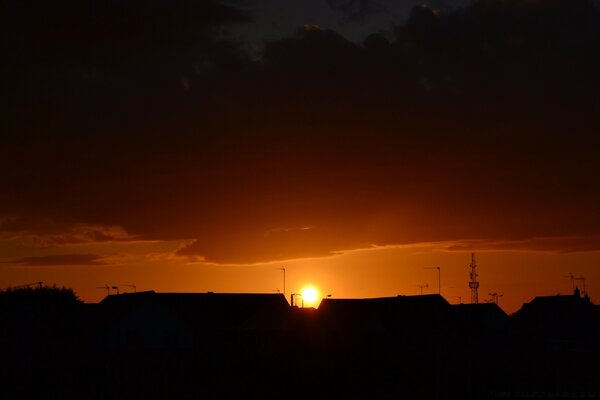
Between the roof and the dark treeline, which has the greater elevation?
the roof

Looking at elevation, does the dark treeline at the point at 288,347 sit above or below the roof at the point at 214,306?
below

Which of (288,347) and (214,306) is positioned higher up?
(214,306)

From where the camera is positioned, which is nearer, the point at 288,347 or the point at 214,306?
the point at 288,347

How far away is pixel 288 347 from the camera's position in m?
56.7

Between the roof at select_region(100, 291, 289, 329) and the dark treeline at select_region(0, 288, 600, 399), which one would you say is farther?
the roof at select_region(100, 291, 289, 329)

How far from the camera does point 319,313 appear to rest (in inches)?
2906

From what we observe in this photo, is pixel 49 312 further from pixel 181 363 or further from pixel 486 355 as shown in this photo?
pixel 486 355

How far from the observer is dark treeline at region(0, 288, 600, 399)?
43281 mm

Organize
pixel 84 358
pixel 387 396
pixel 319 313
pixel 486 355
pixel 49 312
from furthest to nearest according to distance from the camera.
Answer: pixel 319 313 < pixel 49 312 < pixel 486 355 < pixel 84 358 < pixel 387 396

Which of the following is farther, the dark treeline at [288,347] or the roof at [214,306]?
the roof at [214,306]

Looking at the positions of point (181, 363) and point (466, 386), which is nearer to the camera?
point (466, 386)

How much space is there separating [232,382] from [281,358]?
7.16 metres

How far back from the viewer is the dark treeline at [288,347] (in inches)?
1704

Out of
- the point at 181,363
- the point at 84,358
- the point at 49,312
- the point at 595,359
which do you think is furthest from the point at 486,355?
the point at 49,312
